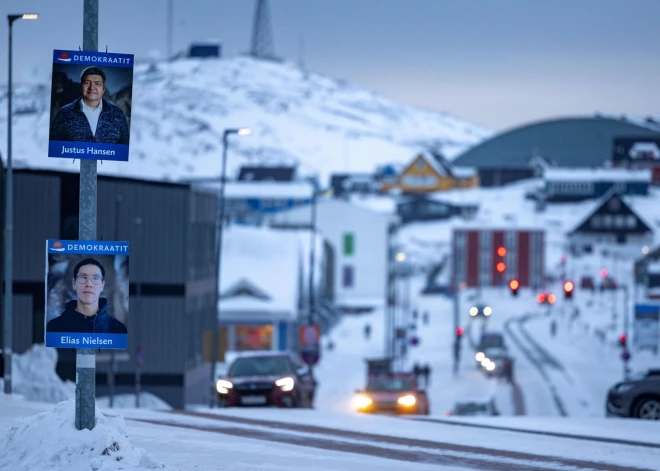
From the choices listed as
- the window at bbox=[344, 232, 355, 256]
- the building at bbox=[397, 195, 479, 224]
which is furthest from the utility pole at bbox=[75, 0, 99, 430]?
the building at bbox=[397, 195, 479, 224]

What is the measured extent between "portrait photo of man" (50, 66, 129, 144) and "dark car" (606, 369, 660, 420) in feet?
45.6

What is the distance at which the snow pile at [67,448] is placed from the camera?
1058 centimetres

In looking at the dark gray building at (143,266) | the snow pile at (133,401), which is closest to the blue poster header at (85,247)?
the snow pile at (133,401)

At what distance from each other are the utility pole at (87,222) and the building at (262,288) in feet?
172

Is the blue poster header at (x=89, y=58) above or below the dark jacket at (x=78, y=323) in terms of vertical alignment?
above

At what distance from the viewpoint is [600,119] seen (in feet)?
643

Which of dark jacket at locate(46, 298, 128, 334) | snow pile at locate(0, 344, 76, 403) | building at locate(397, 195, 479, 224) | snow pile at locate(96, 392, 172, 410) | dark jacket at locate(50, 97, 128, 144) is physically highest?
building at locate(397, 195, 479, 224)

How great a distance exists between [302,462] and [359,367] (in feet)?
179

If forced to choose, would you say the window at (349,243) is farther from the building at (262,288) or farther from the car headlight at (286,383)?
the car headlight at (286,383)

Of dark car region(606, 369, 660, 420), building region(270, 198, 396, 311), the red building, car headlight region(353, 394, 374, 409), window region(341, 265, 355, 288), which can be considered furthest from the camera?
the red building

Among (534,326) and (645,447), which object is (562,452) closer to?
(645,447)

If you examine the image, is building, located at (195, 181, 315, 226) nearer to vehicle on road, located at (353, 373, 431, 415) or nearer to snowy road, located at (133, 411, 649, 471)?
vehicle on road, located at (353, 373, 431, 415)

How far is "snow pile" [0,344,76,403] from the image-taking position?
28.8 meters

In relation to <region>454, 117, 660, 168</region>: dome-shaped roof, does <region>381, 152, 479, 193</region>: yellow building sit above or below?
below
